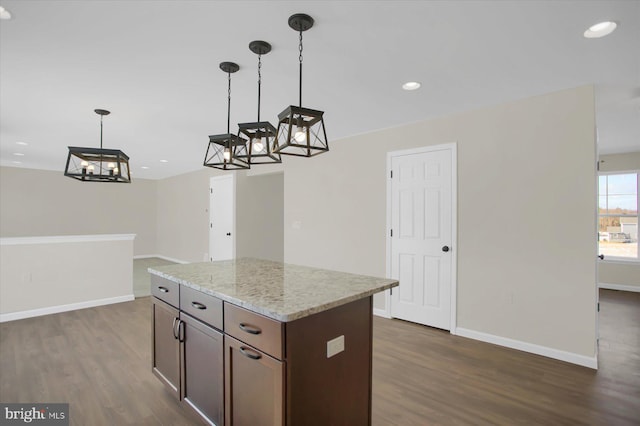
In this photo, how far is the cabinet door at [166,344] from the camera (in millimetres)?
2148

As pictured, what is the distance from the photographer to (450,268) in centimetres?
362

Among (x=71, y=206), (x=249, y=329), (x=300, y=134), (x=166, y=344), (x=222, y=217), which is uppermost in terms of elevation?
(x=300, y=134)

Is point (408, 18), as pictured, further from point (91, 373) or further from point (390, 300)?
point (91, 373)

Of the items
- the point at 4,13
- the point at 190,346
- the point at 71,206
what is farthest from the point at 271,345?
the point at 71,206

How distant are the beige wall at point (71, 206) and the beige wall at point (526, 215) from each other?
791 cm

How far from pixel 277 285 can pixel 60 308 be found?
4247 millimetres

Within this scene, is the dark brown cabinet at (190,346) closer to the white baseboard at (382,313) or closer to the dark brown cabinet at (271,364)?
the dark brown cabinet at (271,364)

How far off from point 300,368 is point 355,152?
3.53m

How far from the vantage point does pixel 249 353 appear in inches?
60.4

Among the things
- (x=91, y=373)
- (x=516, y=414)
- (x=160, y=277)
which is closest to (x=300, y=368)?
(x=160, y=277)

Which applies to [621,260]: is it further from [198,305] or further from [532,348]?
[198,305]

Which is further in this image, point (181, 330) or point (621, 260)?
point (621, 260)

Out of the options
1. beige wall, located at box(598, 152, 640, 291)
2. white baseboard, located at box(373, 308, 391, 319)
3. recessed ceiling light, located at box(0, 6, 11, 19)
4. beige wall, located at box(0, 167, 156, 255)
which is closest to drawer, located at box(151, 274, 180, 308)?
recessed ceiling light, located at box(0, 6, 11, 19)

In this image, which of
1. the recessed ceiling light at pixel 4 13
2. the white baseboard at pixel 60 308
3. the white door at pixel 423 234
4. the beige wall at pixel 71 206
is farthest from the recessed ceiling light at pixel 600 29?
the beige wall at pixel 71 206
